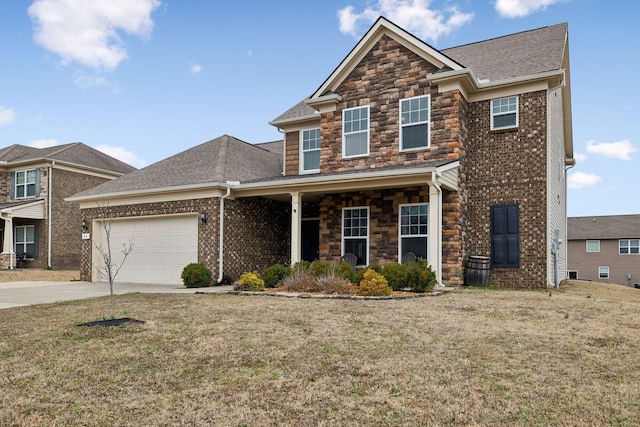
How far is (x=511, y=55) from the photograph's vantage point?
52.0 ft

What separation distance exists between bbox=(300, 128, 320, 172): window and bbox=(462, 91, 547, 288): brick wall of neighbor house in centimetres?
506

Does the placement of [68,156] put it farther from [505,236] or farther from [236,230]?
[505,236]

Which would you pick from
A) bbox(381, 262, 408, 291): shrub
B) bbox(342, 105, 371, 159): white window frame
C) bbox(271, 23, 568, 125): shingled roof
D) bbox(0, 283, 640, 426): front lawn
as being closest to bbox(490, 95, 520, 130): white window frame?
bbox(271, 23, 568, 125): shingled roof

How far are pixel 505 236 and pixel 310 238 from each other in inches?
261

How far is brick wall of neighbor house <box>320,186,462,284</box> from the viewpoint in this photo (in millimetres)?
13172

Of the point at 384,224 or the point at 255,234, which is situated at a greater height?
the point at 384,224

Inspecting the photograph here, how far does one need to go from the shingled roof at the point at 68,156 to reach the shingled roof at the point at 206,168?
8667 mm

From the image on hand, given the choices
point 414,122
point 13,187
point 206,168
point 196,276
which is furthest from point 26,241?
point 414,122

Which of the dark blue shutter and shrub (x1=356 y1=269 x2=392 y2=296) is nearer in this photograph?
shrub (x1=356 y1=269 x2=392 y2=296)

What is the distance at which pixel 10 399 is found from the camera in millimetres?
4223

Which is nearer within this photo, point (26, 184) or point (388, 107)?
point (388, 107)

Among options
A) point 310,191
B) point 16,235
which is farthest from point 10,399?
point 16,235

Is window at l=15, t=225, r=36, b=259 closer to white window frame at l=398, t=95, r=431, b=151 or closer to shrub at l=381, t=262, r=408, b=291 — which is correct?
white window frame at l=398, t=95, r=431, b=151

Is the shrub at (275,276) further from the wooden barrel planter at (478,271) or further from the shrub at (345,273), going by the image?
the wooden barrel planter at (478,271)
